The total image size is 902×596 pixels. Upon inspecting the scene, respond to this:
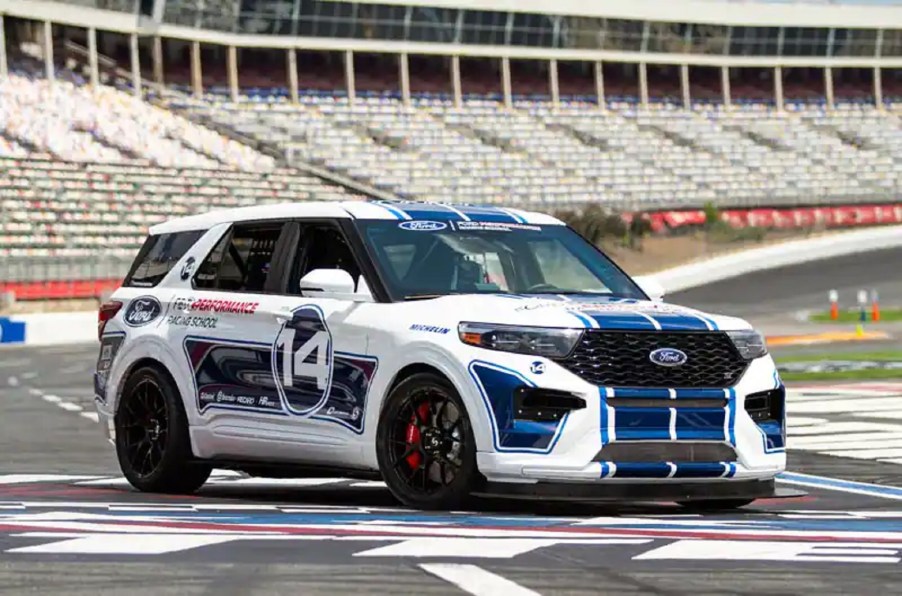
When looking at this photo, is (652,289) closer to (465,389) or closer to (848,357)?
(465,389)

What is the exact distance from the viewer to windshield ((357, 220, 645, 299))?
34.7 ft

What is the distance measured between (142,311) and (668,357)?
12.2 ft

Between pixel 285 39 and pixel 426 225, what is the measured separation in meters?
70.0

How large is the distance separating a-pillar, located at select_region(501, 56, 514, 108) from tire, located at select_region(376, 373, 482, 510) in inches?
2911

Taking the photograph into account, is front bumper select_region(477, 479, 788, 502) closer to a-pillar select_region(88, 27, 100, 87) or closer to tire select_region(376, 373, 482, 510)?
tire select_region(376, 373, 482, 510)

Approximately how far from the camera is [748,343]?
33.3ft

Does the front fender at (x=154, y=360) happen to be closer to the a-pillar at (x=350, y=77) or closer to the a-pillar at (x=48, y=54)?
the a-pillar at (x=48, y=54)

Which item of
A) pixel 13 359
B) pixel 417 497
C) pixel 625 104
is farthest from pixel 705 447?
pixel 625 104

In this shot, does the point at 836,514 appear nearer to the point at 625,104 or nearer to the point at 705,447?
the point at 705,447

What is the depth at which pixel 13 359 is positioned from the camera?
33781mm

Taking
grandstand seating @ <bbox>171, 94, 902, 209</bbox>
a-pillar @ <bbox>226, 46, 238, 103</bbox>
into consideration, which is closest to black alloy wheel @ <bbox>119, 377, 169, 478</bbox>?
grandstand seating @ <bbox>171, 94, 902, 209</bbox>

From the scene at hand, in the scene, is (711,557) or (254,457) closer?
(711,557)

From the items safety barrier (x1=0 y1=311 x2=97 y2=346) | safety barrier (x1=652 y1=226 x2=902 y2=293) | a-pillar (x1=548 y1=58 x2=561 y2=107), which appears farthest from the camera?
a-pillar (x1=548 y1=58 x2=561 y2=107)

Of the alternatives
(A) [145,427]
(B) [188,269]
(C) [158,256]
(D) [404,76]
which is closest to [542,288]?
(B) [188,269]
